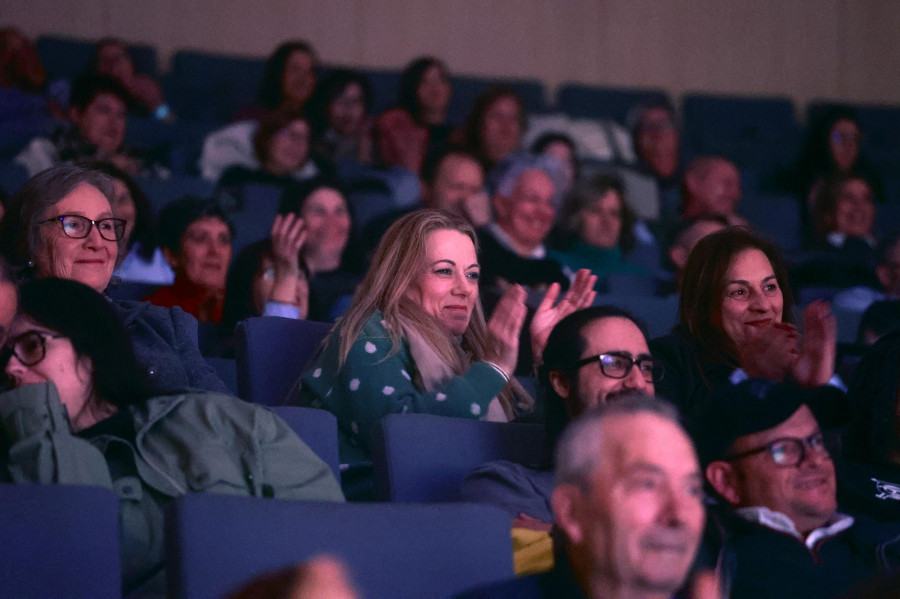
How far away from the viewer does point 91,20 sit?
225 inches

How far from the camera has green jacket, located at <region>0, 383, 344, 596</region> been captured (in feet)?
5.17

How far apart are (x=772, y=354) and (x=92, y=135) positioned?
2769mm

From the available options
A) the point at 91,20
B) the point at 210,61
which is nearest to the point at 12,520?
the point at 210,61

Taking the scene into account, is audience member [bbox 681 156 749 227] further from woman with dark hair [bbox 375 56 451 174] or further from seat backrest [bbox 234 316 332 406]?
seat backrest [bbox 234 316 332 406]

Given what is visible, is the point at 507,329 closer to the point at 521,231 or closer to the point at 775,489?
the point at 775,489

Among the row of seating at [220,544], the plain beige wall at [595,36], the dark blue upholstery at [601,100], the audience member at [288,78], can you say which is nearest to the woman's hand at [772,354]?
the row of seating at [220,544]

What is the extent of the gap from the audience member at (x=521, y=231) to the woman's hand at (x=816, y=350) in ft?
4.77

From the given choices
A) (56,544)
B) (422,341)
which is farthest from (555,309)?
(56,544)

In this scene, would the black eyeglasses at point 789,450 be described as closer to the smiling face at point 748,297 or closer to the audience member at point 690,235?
the smiling face at point 748,297

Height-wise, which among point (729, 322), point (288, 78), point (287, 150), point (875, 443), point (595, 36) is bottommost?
point (875, 443)

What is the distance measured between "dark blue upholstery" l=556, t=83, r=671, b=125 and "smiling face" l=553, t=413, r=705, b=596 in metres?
4.84

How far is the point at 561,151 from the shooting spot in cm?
482

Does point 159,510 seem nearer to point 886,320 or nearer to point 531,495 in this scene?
point 531,495

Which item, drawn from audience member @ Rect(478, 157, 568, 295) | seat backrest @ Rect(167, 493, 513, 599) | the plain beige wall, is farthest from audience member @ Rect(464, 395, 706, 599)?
the plain beige wall
